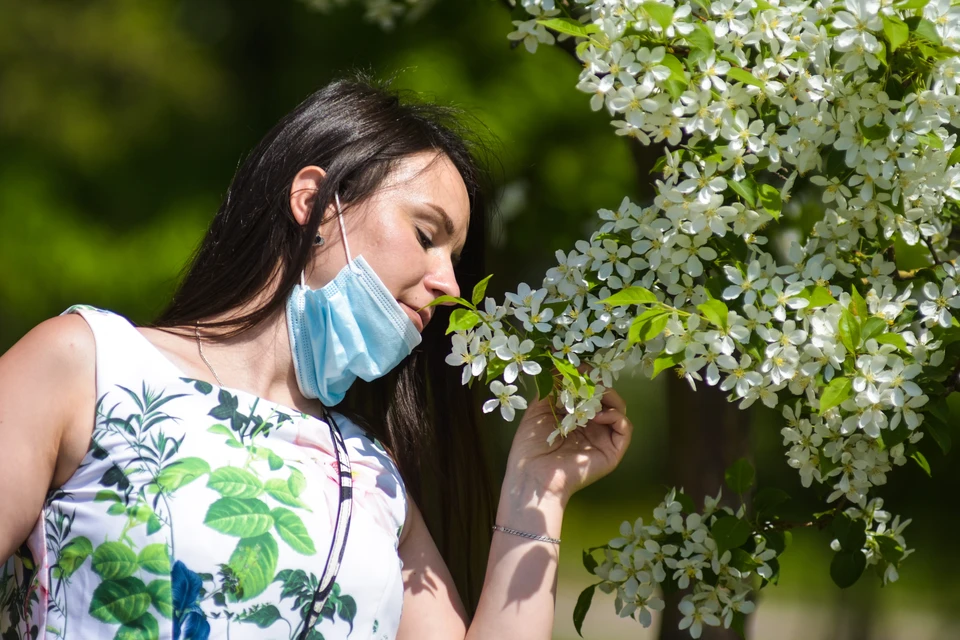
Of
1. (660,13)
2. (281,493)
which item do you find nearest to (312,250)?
(281,493)

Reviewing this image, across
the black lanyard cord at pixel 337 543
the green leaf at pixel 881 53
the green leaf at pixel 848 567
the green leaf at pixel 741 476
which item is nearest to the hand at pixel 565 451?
the green leaf at pixel 741 476

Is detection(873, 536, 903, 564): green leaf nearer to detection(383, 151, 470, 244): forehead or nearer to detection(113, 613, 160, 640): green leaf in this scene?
detection(383, 151, 470, 244): forehead

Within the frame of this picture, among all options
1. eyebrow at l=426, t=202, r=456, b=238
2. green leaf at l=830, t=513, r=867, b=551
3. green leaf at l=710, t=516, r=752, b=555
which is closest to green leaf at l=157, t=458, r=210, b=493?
eyebrow at l=426, t=202, r=456, b=238

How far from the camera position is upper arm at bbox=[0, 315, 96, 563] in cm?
139

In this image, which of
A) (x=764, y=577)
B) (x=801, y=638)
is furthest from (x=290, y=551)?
(x=801, y=638)

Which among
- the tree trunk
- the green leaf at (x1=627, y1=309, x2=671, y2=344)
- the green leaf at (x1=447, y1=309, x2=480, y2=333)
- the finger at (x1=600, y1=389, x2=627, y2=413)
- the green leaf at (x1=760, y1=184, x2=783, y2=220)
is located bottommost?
the tree trunk

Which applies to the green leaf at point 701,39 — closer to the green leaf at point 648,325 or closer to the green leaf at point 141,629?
the green leaf at point 648,325

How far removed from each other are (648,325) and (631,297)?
0.17ft

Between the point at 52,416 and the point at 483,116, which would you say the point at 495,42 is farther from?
the point at 52,416

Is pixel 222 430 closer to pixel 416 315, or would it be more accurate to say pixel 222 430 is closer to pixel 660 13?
pixel 416 315

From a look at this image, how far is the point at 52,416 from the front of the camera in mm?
1434

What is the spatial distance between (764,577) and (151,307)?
85.1 inches

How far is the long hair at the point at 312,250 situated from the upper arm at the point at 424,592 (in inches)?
4.8

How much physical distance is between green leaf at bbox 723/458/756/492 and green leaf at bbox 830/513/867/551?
0.16 metres
